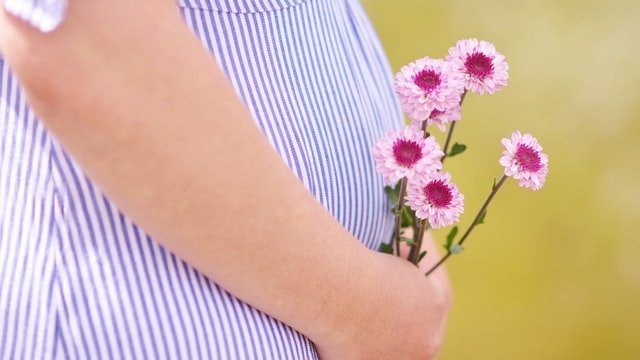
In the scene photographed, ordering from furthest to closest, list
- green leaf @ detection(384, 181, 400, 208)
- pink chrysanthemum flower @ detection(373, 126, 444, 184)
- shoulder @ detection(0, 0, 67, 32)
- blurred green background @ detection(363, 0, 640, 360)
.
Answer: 1. blurred green background @ detection(363, 0, 640, 360)
2. green leaf @ detection(384, 181, 400, 208)
3. pink chrysanthemum flower @ detection(373, 126, 444, 184)
4. shoulder @ detection(0, 0, 67, 32)

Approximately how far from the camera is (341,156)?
769mm

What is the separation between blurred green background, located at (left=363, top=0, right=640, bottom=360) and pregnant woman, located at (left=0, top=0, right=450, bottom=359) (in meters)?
0.82

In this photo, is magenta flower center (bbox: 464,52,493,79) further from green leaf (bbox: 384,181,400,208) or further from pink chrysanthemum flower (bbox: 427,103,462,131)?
green leaf (bbox: 384,181,400,208)

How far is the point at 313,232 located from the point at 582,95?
97 cm

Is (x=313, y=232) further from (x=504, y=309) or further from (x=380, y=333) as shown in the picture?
(x=504, y=309)

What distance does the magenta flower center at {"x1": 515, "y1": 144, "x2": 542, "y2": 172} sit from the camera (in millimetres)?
723

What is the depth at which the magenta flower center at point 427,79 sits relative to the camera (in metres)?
0.70

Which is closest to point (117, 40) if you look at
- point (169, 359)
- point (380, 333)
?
point (169, 359)

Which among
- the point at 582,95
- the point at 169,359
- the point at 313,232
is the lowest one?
the point at 169,359

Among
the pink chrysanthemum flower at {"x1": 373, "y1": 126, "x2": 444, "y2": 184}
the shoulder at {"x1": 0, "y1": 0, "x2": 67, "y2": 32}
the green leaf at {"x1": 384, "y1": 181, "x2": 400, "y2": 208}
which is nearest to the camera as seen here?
the shoulder at {"x1": 0, "y1": 0, "x2": 67, "y2": 32}

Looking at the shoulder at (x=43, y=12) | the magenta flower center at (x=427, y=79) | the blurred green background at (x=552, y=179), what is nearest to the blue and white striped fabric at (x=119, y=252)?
the shoulder at (x=43, y=12)

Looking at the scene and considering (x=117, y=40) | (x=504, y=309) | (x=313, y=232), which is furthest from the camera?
(x=504, y=309)

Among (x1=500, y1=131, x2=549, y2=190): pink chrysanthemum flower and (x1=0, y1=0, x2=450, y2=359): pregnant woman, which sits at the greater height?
(x1=500, y1=131, x2=549, y2=190): pink chrysanthemum flower

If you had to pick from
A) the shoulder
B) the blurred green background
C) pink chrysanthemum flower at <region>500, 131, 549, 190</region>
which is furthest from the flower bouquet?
the blurred green background
